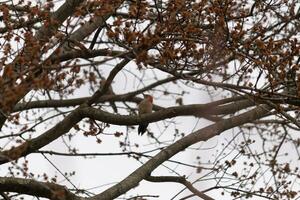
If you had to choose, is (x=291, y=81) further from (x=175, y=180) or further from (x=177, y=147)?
(x=175, y=180)

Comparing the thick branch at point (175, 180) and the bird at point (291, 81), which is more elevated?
the thick branch at point (175, 180)

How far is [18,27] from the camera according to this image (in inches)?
206

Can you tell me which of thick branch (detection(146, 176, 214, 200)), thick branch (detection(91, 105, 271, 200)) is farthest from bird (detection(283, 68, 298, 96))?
thick branch (detection(146, 176, 214, 200))

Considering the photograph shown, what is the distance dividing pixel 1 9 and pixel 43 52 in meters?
0.97

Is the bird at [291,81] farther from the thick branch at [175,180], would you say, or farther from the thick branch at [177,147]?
the thick branch at [175,180]

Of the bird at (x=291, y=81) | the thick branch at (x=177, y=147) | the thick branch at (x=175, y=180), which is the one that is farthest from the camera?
the thick branch at (x=175, y=180)

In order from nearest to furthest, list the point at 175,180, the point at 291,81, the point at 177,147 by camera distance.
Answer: the point at 291,81 < the point at 177,147 < the point at 175,180

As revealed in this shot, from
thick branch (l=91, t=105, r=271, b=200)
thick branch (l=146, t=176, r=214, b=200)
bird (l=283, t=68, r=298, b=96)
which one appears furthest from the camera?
thick branch (l=146, t=176, r=214, b=200)

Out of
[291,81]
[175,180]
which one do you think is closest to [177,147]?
[175,180]

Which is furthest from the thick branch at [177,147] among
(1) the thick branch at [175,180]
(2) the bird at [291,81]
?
(2) the bird at [291,81]

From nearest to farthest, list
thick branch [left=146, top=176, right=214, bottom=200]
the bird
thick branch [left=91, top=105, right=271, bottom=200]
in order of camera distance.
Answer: the bird, thick branch [left=91, top=105, right=271, bottom=200], thick branch [left=146, top=176, right=214, bottom=200]

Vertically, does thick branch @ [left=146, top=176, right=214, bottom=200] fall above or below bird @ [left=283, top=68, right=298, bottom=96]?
above

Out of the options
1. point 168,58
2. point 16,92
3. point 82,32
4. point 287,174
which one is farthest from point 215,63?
Answer: point 287,174

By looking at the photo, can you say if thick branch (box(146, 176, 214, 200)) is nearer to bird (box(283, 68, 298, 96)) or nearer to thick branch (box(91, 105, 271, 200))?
thick branch (box(91, 105, 271, 200))
